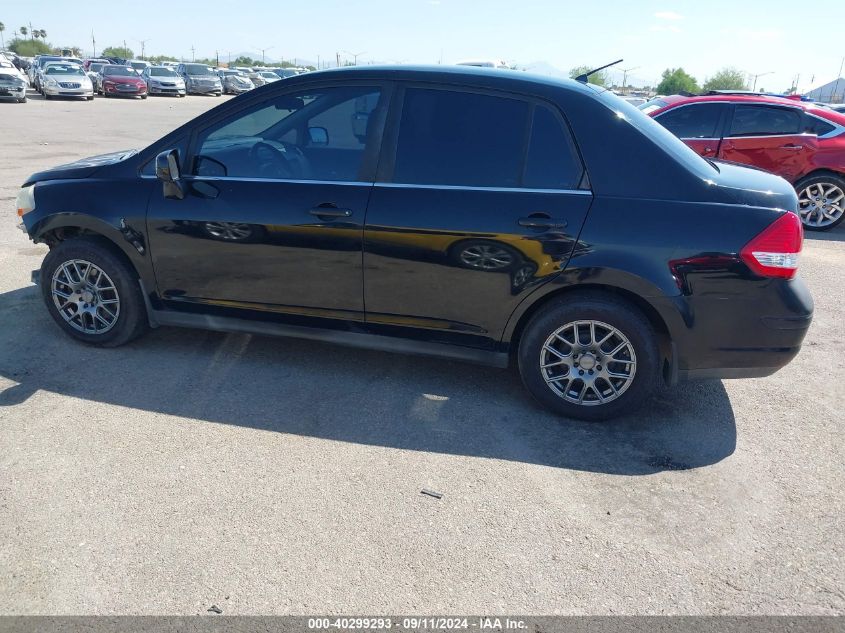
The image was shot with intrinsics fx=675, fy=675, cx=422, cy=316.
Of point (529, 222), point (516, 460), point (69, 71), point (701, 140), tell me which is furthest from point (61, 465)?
point (69, 71)

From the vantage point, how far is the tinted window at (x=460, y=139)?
3701 mm

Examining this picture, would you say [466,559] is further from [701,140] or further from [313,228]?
[701,140]

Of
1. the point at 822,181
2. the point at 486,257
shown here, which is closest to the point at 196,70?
the point at 822,181

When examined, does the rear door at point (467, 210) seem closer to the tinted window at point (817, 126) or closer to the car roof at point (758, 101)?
the car roof at point (758, 101)

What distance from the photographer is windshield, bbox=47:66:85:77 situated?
1101 inches

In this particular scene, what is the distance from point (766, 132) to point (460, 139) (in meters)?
6.94

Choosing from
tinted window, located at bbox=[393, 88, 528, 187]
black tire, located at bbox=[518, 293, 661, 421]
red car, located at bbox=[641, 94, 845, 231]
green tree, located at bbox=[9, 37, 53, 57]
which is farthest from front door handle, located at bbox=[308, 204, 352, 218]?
green tree, located at bbox=[9, 37, 53, 57]

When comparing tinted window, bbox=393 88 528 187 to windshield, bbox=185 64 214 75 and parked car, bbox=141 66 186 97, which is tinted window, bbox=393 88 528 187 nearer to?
parked car, bbox=141 66 186 97

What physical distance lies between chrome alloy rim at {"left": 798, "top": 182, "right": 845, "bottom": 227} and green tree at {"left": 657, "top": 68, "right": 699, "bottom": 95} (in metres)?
65.1

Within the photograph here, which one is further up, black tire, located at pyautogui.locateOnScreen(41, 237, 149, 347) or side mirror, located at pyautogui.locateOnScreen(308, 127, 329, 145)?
side mirror, located at pyautogui.locateOnScreen(308, 127, 329, 145)

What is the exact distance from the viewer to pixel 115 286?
4.40 m

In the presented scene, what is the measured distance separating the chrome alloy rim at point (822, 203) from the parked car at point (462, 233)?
5.95m

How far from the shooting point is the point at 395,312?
155 inches

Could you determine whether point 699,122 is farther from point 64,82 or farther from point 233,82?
point 233,82
